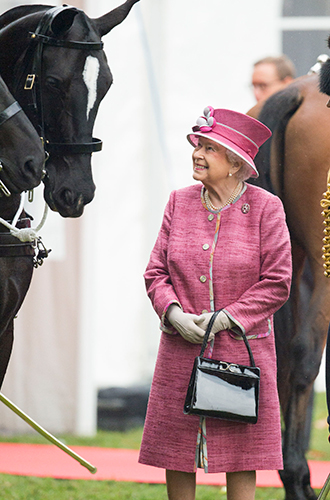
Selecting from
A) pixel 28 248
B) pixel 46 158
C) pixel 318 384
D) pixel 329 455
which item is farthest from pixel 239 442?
pixel 318 384

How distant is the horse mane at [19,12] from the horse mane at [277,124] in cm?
127

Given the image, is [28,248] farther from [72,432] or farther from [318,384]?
[318,384]

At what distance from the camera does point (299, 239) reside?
3.66 meters

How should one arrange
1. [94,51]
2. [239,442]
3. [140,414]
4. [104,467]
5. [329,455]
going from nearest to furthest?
[239,442], [94,51], [104,467], [329,455], [140,414]

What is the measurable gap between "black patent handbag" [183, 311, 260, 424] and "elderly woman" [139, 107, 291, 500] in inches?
3.4

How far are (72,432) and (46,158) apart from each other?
344 centimetres

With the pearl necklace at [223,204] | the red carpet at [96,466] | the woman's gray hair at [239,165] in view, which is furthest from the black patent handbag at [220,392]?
the red carpet at [96,466]

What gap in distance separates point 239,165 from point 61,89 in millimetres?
717

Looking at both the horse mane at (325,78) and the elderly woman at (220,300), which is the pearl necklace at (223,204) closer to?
the elderly woman at (220,300)

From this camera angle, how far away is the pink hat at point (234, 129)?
2.77 metres

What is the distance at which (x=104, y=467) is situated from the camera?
15.3ft

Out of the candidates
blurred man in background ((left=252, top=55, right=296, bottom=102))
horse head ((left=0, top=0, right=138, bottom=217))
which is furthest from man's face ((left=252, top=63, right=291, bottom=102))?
horse head ((left=0, top=0, right=138, bottom=217))

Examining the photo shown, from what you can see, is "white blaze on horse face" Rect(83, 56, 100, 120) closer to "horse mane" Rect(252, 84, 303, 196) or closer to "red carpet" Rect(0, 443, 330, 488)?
"horse mane" Rect(252, 84, 303, 196)

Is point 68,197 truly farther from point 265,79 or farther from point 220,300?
point 265,79
